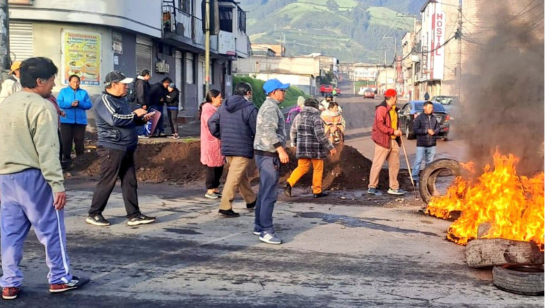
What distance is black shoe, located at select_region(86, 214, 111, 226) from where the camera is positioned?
723 cm

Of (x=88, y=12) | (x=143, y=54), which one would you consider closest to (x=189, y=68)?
(x=143, y=54)

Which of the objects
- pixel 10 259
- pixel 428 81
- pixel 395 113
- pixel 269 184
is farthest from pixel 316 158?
pixel 428 81

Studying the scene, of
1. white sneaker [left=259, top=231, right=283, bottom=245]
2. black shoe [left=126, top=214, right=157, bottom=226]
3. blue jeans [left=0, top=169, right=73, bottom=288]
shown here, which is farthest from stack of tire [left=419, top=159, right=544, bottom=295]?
black shoe [left=126, top=214, right=157, bottom=226]

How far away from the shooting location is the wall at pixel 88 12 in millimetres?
17094

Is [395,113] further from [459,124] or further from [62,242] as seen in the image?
[62,242]

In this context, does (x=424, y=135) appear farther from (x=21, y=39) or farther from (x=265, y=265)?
(x=21, y=39)

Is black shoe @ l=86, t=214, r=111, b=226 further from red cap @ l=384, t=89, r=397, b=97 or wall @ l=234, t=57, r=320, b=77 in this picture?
wall @ l=234, t=57, r=320, b=77

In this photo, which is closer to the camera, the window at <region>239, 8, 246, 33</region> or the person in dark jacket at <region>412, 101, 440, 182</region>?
the person in dark jacket at <region>412, 101, 440, 182</region>

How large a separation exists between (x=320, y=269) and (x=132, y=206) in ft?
9.04

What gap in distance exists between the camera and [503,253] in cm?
549

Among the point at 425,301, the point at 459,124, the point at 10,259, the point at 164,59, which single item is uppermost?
the point at 164,59

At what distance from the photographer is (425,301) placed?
4.79 metres

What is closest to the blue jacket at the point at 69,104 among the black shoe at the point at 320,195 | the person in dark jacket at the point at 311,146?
the person in dark jacket at the point at 311,146

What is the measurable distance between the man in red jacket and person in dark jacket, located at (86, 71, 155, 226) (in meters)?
4.43
